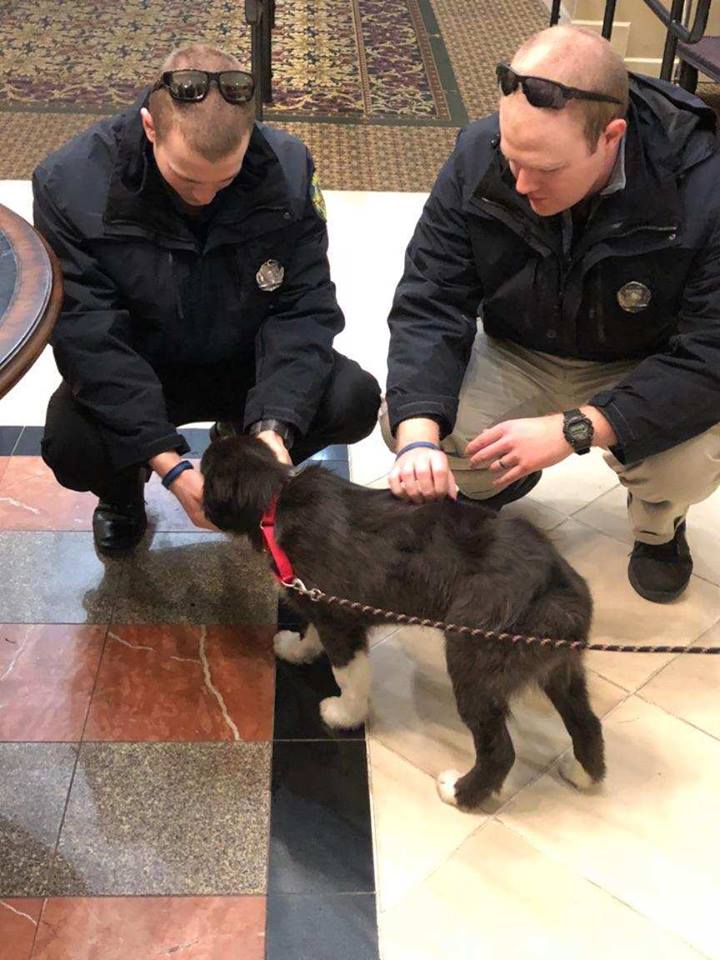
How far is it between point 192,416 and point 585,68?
1.04 meters

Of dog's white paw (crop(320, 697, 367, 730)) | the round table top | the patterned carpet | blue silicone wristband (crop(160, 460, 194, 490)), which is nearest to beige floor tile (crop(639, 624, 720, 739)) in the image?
dog's white paw (crop(320, 697, 367, 730))

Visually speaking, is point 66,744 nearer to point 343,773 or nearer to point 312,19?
point 343,773

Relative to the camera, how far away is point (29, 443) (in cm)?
246

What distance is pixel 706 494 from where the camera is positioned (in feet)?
6.46

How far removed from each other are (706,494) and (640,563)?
0.22 meters

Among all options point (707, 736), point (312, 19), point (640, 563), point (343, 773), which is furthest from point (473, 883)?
point (312, 19)

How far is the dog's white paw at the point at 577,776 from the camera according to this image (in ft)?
5.49

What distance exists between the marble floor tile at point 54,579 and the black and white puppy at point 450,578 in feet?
1.71

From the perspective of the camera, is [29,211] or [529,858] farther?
[29,211]

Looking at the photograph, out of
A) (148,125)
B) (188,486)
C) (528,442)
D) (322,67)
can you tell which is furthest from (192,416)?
(322,67)

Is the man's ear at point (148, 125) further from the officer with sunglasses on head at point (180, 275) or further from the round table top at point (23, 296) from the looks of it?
the round table top at point (23, 296)

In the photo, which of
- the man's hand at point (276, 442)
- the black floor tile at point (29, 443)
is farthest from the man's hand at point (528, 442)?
the black floor tile at point (29, 443)

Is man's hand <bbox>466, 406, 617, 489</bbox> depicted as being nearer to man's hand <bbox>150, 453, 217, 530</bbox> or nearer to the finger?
the finger

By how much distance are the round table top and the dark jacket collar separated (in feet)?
0.89
